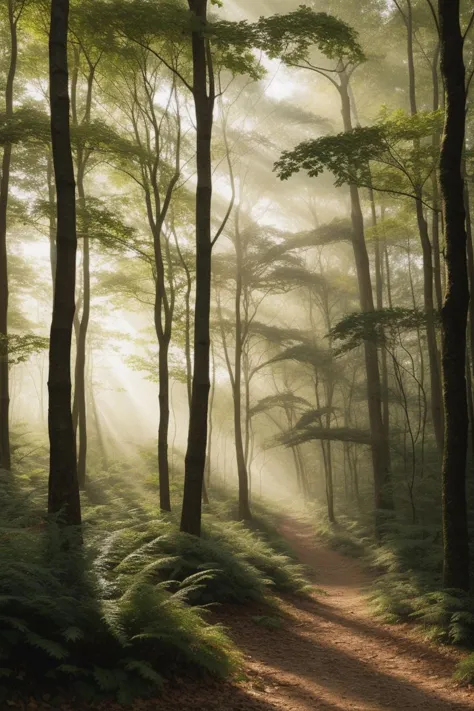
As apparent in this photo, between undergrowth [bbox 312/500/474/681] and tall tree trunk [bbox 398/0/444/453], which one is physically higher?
tall tree trunk [bbox 398/0/444/453]

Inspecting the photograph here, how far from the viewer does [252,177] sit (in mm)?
20406

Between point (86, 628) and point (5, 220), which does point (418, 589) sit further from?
point (5, 220)

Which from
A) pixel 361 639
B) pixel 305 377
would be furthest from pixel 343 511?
pixel 361 639

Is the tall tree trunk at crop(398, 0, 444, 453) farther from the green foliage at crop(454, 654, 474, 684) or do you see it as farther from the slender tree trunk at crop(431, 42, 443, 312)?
the green foliage at crop(454, 654, 474, 684)

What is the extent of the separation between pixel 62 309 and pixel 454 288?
5.16m

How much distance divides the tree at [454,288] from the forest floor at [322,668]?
154 centimetres

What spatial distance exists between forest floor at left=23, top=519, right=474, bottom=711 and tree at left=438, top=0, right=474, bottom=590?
1.54 m

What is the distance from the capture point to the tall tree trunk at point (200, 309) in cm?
843

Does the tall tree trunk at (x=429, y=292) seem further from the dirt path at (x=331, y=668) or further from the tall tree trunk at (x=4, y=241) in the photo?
the tall tree trunk at (x=4, y=241)

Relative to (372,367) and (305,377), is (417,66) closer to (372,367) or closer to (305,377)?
(372,367)

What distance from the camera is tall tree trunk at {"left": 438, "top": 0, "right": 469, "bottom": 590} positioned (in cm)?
699

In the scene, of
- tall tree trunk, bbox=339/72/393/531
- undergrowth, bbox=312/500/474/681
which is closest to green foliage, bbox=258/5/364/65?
tall tree trunk, bbox=339/72/393/531

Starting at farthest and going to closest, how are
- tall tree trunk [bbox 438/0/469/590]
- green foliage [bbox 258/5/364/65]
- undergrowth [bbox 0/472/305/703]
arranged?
green foliage [bbox 258/5/364/65] < tall tree trunk [bbox 438/0/469/590] < undergrowth [bbox 0/472/305/703]

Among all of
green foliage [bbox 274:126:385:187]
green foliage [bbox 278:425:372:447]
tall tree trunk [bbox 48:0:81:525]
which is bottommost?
green foliage [bbox 278:425:372:447]
